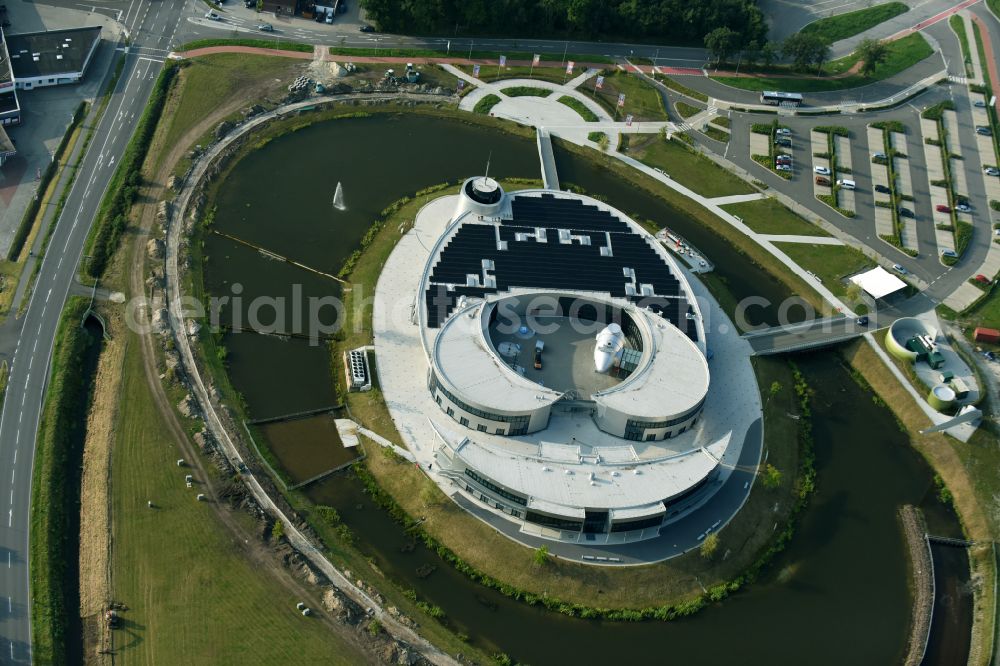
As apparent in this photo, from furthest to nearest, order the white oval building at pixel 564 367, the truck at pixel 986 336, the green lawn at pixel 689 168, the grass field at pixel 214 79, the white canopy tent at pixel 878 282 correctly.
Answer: the green lawn at pixel 689 168
the grass field at pixel 214 79
the white canopy tent at pixel 878 282
the truck at pixel 986 336
the white oval building at pixel 564 367

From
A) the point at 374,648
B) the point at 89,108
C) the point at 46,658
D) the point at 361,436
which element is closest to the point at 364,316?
the point at 361,436

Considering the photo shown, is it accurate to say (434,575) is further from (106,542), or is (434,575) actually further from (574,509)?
(106,542)

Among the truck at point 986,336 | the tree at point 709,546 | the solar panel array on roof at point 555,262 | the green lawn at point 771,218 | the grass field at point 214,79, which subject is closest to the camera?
the tree at point 709,546

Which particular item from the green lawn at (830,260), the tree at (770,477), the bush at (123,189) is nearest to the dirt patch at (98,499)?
the bush at (123,189)

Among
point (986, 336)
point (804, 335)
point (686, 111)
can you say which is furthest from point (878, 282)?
point (686, 111)

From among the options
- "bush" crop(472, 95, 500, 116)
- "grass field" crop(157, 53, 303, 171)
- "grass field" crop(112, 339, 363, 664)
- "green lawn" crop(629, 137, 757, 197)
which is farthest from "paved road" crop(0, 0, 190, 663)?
"green lawn" crop(629, 137, 757, 197)

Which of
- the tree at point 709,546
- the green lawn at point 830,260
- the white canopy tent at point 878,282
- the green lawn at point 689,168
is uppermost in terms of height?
the green lawn at point 689,168

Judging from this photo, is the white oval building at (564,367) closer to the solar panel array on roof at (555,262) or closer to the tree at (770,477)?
the solar panel array on roof at (555,262)

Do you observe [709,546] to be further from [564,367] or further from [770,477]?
[564,367]
